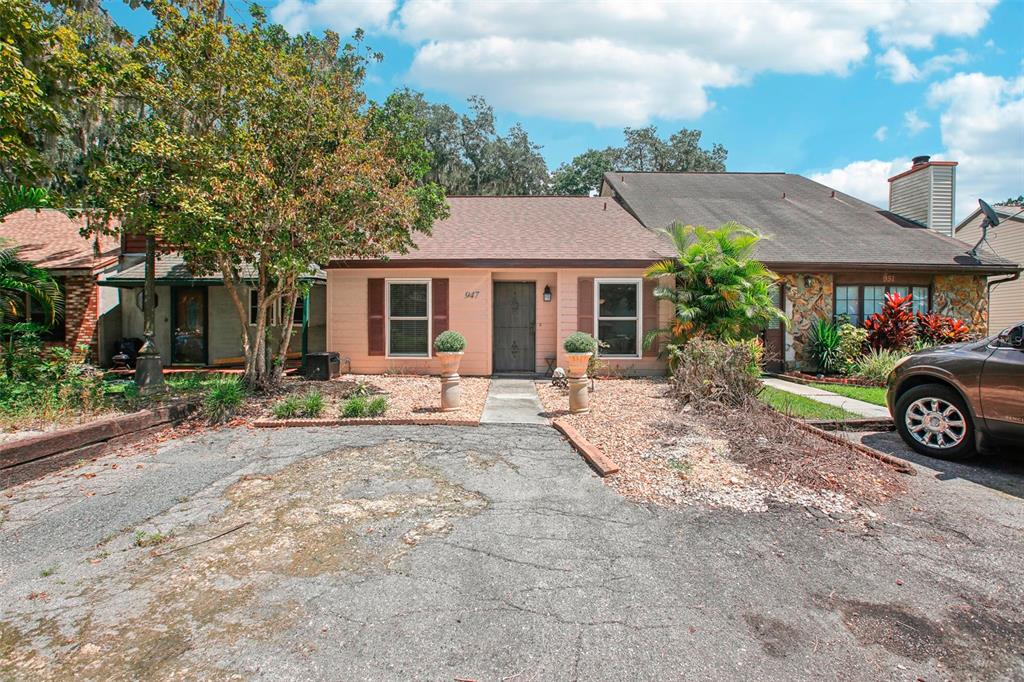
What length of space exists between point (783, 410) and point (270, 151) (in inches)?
315

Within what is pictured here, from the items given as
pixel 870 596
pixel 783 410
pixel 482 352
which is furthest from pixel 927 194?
pixel 870 596

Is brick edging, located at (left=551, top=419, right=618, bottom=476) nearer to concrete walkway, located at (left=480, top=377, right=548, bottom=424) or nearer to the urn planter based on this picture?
concrete walkway, located at (left=480, top=377, right=548, bottom=424)

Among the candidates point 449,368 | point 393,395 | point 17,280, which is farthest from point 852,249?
point 17,280

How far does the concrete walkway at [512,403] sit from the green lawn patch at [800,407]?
3208 mm

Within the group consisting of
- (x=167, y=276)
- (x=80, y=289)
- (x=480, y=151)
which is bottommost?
(x=80, y=289)

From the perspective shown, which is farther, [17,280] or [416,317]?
[416,317]

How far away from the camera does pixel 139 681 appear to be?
2275 millimetres

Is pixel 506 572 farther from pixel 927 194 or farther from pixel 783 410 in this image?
pixel 927 194

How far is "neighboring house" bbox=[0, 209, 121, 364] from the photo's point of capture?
13023 mm

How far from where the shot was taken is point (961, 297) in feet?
40.1

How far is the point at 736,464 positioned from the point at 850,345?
8.14 meters

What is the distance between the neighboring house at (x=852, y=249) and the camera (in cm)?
1171

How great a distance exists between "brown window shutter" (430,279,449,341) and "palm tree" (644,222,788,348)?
4.22 metres

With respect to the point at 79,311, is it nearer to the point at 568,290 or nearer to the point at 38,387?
the point at 38,387
